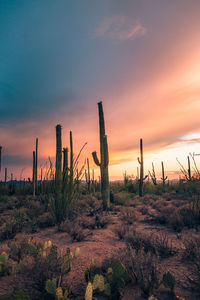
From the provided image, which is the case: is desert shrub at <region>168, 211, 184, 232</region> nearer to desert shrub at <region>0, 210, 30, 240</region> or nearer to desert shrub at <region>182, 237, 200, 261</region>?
desert shrub at <region>182, 237, 200, 261</region>

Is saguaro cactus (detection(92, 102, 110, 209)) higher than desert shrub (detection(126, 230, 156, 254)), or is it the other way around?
saguaro cactus (detection(92, 102, 110, 209))

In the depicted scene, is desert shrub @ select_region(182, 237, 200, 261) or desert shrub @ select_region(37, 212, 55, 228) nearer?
desert shrub @ select_region(182, 237, 200, 261)

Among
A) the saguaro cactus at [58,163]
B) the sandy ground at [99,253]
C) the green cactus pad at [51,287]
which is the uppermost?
the saguaro cactus at [58,163]

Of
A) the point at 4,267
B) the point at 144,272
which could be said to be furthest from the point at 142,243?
the point at 4,267

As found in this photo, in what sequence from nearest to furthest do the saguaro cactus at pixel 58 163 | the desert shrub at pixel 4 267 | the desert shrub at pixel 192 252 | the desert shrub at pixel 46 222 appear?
the desert shrub at pixel 4 267, the desert shrub at pixel 192 252, the desert shrub at pixel 46 222, the saguaro cactus at pixel 58 163

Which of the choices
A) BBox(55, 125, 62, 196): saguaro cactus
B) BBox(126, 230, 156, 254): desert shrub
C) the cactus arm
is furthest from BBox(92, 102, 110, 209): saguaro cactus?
BBox(126, 230, 156, 254): desert shrub

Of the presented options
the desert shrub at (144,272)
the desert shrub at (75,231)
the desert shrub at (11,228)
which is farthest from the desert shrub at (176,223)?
the desert shrub at (11,228)

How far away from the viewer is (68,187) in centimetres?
582

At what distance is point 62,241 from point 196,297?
284 centimetres

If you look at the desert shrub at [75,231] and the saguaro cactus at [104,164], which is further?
the saguaro cactus at [104,164]

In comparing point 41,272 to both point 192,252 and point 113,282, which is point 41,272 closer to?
point 113,282

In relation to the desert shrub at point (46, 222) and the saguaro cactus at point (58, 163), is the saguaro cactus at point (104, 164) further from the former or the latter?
the desert shrub at point (46, 222)

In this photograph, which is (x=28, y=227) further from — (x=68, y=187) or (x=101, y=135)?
(x=101, y=135)

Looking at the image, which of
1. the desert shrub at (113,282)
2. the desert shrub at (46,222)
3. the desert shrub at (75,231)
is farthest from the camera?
the desert shrub at (46,222)
